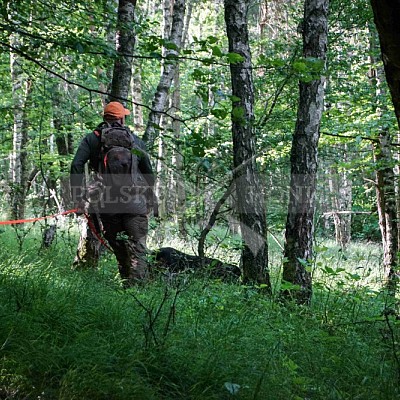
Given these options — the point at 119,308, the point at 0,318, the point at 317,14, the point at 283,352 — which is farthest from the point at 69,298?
the point at 317,14

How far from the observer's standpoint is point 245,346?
365 centimetres

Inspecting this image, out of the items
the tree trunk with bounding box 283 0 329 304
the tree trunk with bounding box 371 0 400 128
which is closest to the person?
the tree trunk with bounding box 283 0 329 304

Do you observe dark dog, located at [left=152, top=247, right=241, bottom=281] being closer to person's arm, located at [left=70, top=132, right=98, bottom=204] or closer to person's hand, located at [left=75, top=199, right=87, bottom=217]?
person's hand, located at [left=75, top=199, right=87, bottom=217]

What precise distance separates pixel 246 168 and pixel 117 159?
1647 mm

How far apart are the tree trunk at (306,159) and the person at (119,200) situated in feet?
6.11

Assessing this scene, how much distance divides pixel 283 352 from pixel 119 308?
136cm

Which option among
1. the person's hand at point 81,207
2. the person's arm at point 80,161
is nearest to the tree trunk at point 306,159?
the person's arm at point 80,161

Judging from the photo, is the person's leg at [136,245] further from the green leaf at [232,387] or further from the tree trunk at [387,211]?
the tree trunk at [387,211]

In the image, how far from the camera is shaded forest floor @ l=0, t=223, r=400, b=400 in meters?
2.86

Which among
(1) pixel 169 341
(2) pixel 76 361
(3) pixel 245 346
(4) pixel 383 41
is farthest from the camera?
(3) pixel 245 346

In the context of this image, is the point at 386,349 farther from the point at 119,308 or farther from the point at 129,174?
the point at 129,174

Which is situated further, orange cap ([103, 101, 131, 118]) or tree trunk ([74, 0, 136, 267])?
tree trunk ([74, 0, 136, 267])

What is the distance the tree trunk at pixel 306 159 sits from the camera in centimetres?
605

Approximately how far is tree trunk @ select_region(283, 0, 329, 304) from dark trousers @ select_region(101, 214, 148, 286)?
1863 mm
